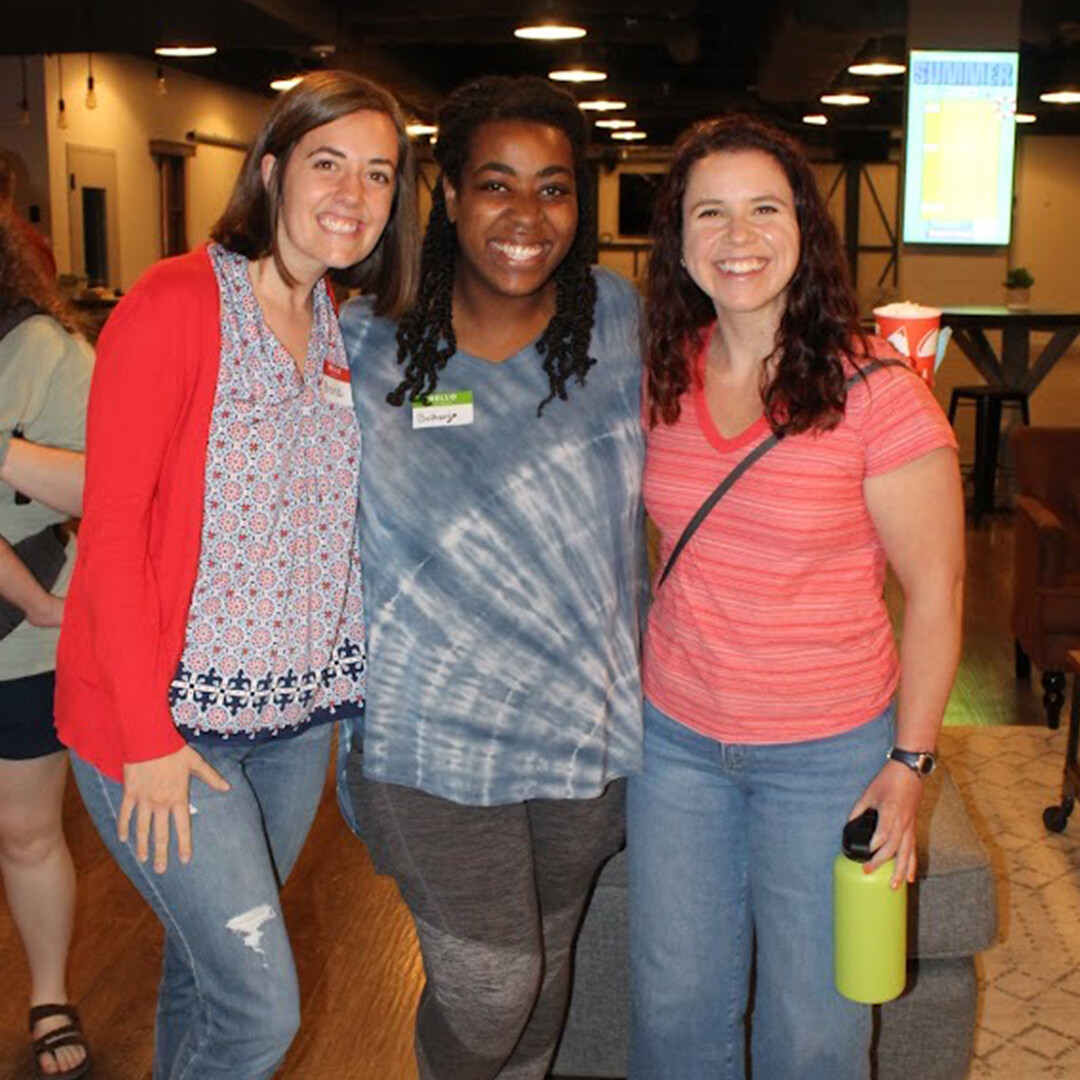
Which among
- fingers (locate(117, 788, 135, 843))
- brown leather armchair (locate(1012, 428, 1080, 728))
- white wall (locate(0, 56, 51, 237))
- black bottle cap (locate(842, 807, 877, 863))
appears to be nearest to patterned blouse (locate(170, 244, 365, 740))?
fingers (locate(117, 788, 135, 843))

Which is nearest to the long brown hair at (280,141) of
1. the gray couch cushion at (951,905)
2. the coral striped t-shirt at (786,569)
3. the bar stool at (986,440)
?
the coral striped t-shirt at (786,569)

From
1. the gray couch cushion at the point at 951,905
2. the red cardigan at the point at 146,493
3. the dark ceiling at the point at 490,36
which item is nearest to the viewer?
the red cardigan at the point at 146,493

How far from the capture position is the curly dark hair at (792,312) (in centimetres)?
189

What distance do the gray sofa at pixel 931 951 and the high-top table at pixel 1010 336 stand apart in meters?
6.54

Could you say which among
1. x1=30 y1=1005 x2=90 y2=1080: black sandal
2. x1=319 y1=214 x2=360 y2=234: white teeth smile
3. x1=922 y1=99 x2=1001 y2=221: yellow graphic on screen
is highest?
x1=922 y1=99 x2=1001 y2=221: yellow graphic on screen

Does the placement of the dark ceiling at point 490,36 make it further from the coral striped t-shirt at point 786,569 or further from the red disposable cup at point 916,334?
the coral striped t-shirt at point 786,569

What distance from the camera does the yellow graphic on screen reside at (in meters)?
8.35

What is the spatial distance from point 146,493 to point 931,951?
1595 millimetres

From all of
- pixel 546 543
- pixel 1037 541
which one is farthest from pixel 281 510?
pixel 1037 541

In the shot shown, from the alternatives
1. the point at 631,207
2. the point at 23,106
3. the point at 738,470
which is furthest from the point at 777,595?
the point at 631,207

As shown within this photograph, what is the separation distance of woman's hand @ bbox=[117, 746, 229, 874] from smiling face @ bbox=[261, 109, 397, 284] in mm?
639

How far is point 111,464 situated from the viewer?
1.76 m

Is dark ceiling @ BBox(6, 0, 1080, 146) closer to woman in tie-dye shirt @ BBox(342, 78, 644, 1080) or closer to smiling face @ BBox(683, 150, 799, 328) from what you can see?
A: woman in tie-dye shirt @ BBox(342, 78, 644, 1080)

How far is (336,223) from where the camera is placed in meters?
1.93
